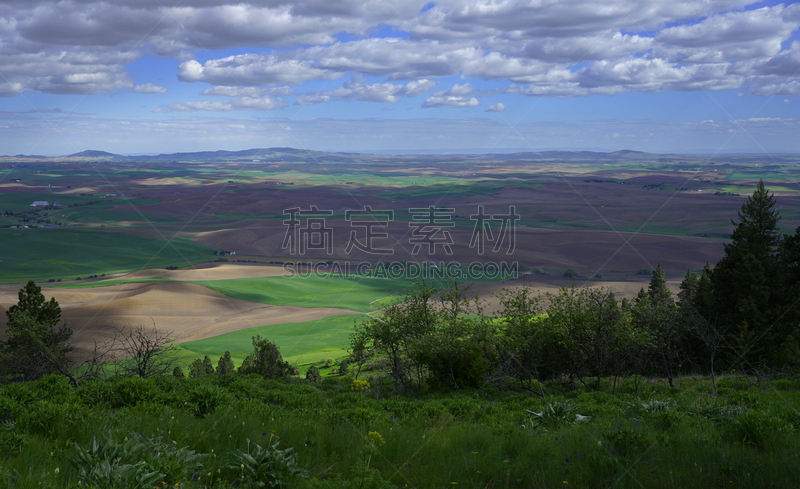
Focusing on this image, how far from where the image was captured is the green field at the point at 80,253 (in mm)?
92375

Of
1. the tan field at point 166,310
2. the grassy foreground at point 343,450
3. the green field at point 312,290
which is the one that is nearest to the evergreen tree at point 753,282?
the grassy foreground at point 343,450

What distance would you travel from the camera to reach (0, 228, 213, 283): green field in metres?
92.4

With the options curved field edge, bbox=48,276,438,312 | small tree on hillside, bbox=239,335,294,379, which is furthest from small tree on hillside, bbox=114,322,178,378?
curved field edge, bbox=48,276,438,312

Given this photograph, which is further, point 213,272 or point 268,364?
point 213,272

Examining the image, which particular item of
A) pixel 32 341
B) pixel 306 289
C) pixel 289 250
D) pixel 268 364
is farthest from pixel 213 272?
pixel 32 341

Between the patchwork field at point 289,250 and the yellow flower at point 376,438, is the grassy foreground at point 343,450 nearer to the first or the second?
the yellow flower at point 376,438

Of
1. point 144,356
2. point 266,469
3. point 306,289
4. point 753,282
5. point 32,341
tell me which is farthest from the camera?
point 306,289

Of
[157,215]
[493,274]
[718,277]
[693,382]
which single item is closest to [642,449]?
[693,382]

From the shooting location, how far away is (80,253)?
107 m

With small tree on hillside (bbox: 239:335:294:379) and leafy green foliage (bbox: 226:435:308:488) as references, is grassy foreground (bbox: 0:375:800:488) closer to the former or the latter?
leafy green foliage (bbox: 226:435:308:488)

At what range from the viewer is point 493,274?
8700 centimetres

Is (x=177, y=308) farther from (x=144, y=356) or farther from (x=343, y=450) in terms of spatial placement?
(x=343, y=450)

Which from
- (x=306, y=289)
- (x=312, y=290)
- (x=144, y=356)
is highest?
(x=144, y=356)

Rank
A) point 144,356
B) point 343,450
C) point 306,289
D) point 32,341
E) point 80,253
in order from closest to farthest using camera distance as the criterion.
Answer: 1. point 343,450
2. point 144,356
3. point 32,341
4. point 306,289
5. point 80,253
